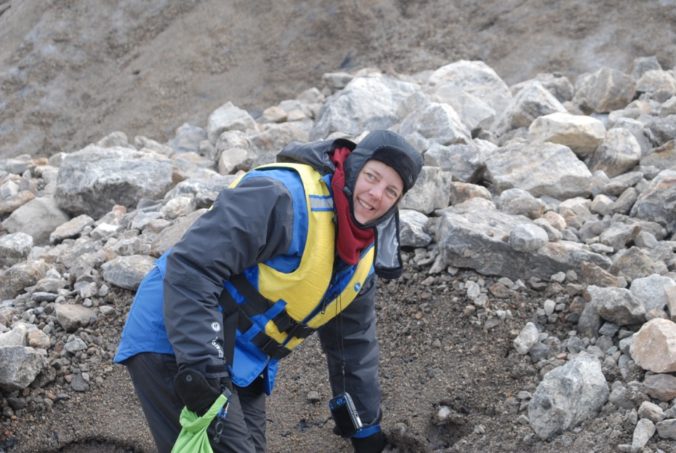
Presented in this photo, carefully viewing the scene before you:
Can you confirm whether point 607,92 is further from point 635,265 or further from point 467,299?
point 467,299

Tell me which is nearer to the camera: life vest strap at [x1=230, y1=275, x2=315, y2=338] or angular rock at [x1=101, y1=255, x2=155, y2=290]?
life vest strap at [x1=230, y1=275, x2=315, y2=338]

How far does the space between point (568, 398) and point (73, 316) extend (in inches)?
123

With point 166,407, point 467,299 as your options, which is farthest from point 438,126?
point 166,407

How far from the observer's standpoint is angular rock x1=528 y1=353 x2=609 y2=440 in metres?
4.46

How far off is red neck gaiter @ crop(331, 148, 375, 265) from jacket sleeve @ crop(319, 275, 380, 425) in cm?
45

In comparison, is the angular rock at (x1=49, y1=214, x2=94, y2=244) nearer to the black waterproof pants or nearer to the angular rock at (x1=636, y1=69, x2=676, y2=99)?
the black waterproof pants

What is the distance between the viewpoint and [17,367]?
5219mm

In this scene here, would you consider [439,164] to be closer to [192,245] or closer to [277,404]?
[277,404]

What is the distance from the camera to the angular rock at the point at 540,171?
688 centimetres

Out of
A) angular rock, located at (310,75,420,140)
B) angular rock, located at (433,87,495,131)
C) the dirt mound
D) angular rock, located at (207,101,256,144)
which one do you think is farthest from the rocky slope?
the dirt mound

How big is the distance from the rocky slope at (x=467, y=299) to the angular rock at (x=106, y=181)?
2 centimetres

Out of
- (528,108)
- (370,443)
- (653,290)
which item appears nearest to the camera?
(370,443)

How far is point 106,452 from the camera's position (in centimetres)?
→ 517

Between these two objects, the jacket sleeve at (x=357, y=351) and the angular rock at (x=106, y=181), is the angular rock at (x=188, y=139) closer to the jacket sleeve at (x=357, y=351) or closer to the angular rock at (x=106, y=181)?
the angular rock at (x=106, y=181)
